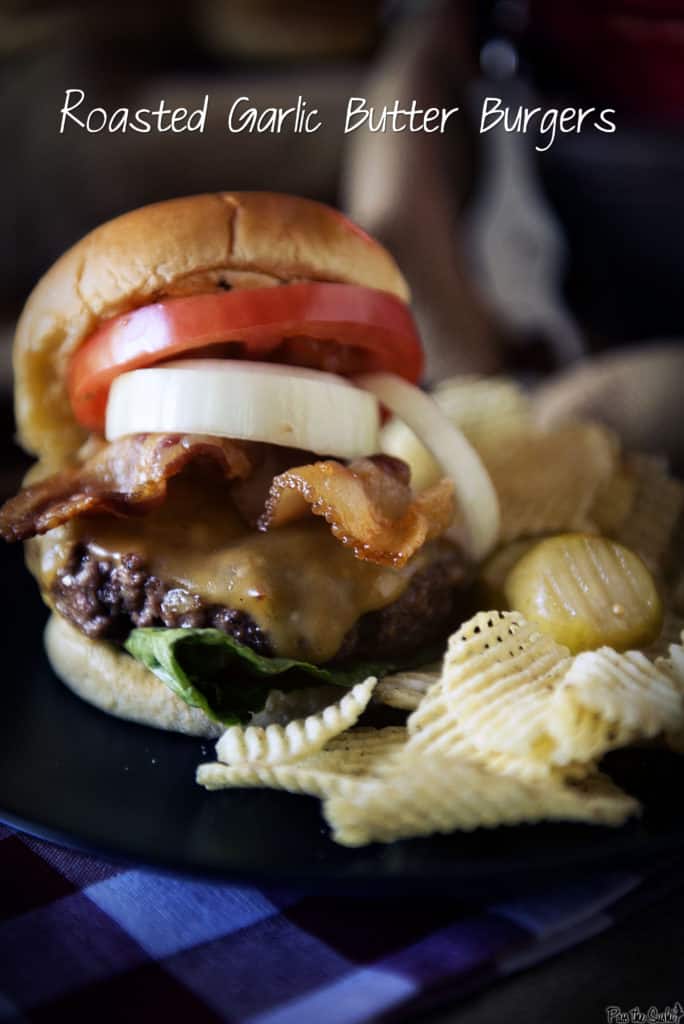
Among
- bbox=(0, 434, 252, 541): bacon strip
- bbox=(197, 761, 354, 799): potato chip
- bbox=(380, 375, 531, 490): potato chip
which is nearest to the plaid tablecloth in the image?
bbox=(197, 761, 354, 799): potato chip

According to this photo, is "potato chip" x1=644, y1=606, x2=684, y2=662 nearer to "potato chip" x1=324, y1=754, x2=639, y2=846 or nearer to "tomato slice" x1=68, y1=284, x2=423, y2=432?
"potato chip" x1=324, y1=754, x2=639, y2=846

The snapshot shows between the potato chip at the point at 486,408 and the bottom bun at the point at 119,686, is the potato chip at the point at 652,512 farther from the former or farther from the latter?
the bottom bun at the point at 119,686

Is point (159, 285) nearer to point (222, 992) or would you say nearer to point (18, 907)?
point (18, 907)

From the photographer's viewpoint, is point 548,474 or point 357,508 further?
point 548,474

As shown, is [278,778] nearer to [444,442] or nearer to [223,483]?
[223,483]

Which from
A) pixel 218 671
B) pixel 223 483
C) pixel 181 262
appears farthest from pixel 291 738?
pixel 181 262

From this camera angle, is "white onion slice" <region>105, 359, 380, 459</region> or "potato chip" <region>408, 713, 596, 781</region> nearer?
"potato chip" <region>408, 713, 596, 781</region>
